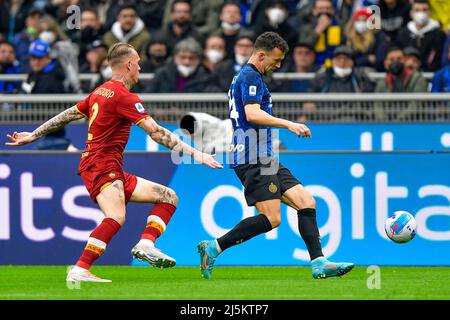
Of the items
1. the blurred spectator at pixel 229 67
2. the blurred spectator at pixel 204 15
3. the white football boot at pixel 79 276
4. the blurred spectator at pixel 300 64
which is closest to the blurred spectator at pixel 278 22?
the blurred spectator at pixel 300 64

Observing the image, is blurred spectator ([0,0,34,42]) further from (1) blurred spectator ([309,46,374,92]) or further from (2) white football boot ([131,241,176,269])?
(2) white football boot ([131,241,176,269])

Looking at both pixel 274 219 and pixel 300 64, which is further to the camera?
pixel 300 64

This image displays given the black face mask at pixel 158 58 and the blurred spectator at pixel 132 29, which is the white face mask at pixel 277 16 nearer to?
the black face mask at pixel 158 58

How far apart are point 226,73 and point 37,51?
271 cm

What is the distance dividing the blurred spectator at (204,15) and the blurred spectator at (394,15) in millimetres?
2560

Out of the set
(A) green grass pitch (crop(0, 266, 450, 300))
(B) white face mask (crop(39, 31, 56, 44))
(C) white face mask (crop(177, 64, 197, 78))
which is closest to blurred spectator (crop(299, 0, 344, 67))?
(C) white face mask (crop(177, 64, 197, 78))

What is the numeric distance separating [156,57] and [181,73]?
0.93 metres

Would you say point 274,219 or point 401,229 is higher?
point 274,219

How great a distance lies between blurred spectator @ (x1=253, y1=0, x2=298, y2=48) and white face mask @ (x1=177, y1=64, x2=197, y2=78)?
1.61 meters

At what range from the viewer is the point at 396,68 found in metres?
15.9

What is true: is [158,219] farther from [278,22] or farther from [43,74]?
[278,22]

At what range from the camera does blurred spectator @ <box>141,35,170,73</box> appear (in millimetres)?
17188

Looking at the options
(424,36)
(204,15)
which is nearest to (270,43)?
(424,36)

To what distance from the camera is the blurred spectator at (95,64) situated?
663 inches
